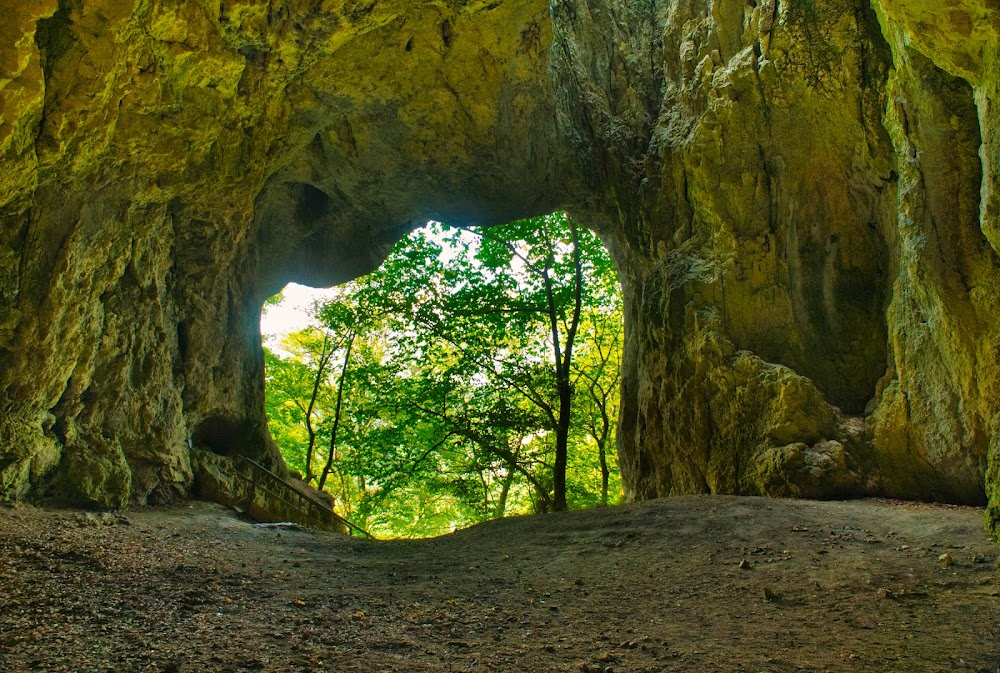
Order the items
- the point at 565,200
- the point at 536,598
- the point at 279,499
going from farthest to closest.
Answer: the point at 565,200 < the point at 279,499 < the point at 536,598

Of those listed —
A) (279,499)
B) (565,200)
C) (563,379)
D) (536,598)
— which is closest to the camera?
(536,598)

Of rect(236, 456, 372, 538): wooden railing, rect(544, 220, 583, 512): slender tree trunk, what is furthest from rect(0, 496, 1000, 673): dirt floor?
rect(544, 220, 583, 512): slender tree trunk

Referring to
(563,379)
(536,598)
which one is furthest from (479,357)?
(536,598)

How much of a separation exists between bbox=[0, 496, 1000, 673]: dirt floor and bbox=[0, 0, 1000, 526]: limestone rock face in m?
1.11

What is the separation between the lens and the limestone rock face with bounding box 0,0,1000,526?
4980 millimetres

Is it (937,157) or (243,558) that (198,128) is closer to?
(243,558)

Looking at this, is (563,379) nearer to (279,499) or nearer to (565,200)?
(565,200)

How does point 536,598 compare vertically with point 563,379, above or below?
below

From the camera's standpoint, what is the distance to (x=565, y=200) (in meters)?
12.0

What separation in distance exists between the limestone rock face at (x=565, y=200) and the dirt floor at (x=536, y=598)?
1109mm

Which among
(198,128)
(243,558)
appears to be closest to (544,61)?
(198,128)

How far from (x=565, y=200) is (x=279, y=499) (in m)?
7.54

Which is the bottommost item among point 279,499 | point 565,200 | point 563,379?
point 279,499

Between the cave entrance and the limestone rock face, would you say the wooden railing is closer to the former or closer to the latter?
the limestone rock face
